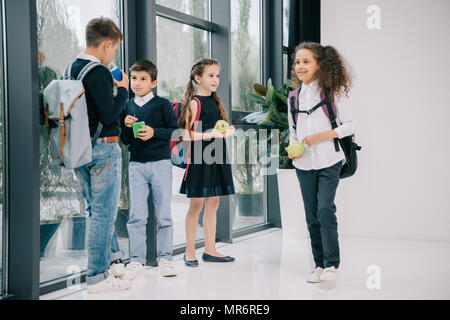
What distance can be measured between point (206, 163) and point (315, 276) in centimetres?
95

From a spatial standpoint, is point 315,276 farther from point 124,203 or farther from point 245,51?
point 245,51

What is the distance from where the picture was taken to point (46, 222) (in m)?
2.53

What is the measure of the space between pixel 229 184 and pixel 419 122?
192 centimetres

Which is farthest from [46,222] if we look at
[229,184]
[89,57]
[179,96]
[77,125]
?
[179,96]

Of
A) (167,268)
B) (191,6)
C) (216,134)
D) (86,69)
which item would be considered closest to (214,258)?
(167,268)

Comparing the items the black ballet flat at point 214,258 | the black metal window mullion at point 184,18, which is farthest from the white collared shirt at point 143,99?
the black ballet flat at point 214,258

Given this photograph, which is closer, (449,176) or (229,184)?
(229,184)

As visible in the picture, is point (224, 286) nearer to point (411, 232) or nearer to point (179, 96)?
point (179, 96)

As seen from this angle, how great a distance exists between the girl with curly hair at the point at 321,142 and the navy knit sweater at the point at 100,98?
1034mm

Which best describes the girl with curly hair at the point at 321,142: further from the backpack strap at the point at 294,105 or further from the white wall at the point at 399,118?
the white wall at the point at 399,118

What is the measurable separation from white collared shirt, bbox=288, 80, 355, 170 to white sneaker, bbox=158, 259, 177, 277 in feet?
3.12

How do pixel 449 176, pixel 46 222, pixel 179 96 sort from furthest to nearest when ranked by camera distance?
pixel 449 176 < pixel 179 96 < pixel 46 222

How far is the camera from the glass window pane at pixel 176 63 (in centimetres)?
332

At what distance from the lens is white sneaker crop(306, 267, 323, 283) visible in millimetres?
2631
